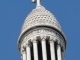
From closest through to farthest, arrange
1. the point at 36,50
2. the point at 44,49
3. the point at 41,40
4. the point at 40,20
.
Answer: the point at 44,49 < the point at 36,50 < the point at 41,40 < the point at 40,20

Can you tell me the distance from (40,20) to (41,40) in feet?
6.72

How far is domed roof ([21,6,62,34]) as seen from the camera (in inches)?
2229

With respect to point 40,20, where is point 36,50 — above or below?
below

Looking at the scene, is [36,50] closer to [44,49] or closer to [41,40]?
[44,49]

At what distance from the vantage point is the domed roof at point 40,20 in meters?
56.6

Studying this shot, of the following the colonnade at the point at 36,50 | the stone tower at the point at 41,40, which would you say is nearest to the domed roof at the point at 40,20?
the stone tower at the point at 41,40

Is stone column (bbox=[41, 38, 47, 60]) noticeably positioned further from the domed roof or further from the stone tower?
the domed roof

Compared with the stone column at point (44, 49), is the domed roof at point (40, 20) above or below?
above

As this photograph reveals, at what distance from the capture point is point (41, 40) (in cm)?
5578

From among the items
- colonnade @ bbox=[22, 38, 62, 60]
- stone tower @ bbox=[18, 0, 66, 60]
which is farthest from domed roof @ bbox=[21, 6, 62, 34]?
colonnade @ bbox=[22, 38, 62, 60]

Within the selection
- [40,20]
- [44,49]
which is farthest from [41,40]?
[40,20]

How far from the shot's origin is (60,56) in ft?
181

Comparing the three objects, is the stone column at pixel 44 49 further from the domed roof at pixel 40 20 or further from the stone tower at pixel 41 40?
the domed roof at pixel 40 20

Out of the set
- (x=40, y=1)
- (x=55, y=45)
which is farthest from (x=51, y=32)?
(x=40, y=1)
